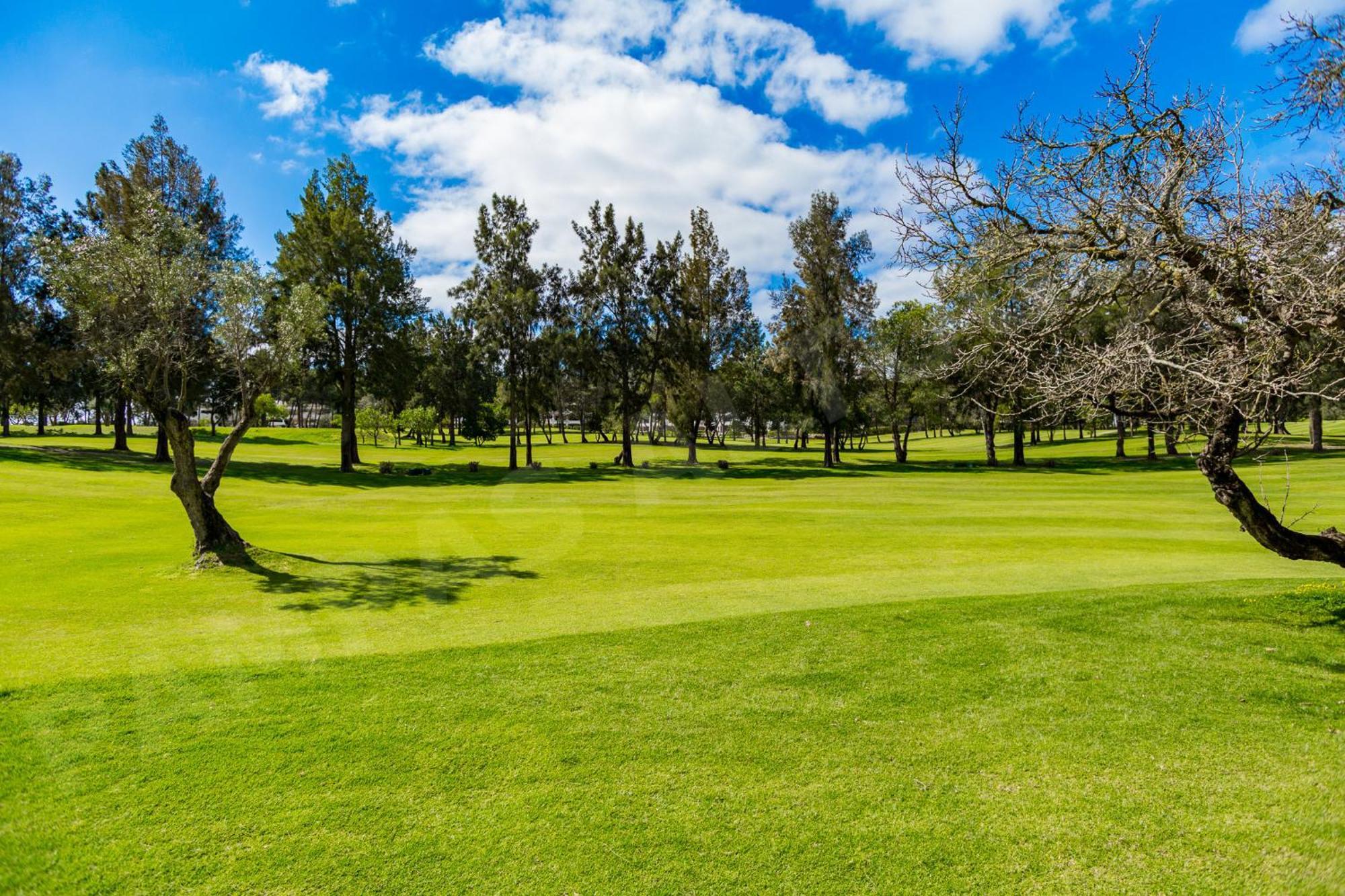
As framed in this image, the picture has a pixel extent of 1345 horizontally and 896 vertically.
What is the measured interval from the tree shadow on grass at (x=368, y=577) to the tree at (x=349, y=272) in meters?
32.5

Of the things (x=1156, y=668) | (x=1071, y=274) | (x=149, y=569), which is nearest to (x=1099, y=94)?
(x=1071, y=274)

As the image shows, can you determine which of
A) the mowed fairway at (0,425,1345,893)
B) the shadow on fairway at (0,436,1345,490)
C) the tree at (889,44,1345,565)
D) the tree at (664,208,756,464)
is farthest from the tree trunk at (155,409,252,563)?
the tree at (664,208,756,464)

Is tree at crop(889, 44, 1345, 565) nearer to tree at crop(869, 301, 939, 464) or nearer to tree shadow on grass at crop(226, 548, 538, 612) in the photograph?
tree shadow on grass at crop(226, 548, 538, 612)

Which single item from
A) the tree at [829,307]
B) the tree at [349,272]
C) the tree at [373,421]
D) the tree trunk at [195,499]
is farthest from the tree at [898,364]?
the tree at [373,421]

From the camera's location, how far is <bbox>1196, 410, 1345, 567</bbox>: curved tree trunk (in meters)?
8.34

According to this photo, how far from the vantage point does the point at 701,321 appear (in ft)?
179

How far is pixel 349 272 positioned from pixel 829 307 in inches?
1374

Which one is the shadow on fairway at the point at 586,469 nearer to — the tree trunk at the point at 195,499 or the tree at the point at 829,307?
the tree at the point at 829,307

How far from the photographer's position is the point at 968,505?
27.8m

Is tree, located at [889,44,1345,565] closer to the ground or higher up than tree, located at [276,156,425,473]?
closer to the ground

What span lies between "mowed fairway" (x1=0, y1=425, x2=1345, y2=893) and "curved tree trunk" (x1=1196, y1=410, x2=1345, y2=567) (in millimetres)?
374

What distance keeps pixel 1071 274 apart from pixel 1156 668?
4769mm

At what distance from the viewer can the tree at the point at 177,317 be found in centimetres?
1388

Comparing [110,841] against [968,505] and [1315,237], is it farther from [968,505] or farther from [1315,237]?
[968,505]
